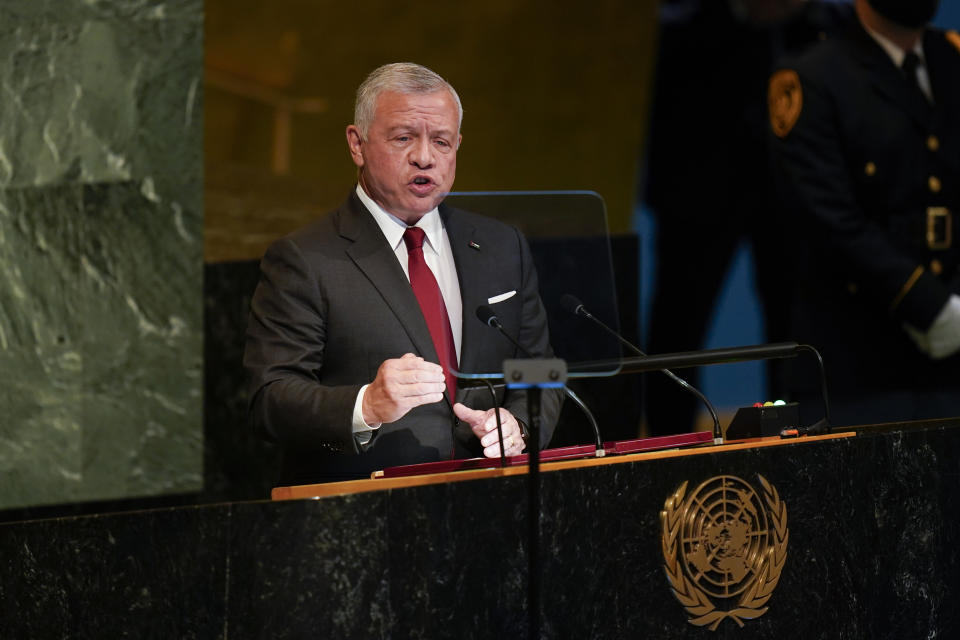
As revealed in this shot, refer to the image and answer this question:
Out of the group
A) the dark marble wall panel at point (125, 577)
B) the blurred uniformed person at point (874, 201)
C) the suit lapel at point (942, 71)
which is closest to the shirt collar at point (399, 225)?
the dark marble wall panel at point (125, 577)

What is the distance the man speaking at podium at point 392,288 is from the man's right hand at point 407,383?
10.5 inches

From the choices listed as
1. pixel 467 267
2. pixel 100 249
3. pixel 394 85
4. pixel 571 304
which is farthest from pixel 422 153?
pixel 100 249

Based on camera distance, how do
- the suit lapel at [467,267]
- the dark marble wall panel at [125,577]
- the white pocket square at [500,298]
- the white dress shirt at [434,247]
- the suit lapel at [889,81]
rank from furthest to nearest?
the suit lapel at [889,81]
the white dress shirt at [434,247]
the suit lapel at [467,267]
the white pocket square at [500,298]
the dark marble wall panel at [125,577]

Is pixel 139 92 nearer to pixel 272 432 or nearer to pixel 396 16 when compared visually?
pixel 272 432

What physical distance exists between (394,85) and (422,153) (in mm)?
153

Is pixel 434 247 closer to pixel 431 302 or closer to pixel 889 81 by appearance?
pixel 431 302

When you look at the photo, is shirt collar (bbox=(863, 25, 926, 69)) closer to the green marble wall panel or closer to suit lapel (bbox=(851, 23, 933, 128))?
suit lapel (bbox=(851, 23, 933, 128))

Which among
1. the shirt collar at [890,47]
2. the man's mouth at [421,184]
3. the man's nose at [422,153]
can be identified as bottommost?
the man's mouth at [421,184]

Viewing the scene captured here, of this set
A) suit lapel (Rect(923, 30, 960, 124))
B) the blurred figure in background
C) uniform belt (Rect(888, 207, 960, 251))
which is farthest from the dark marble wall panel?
the blurred figure in background

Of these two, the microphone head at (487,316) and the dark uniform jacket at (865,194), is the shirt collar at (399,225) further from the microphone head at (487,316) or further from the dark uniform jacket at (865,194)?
the dark uniform jacket at (865,194)

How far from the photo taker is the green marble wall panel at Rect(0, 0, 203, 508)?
12.9 feet

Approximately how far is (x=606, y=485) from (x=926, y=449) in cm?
75

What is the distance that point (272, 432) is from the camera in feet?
8.94

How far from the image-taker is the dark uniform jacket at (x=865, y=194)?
13.5ft
